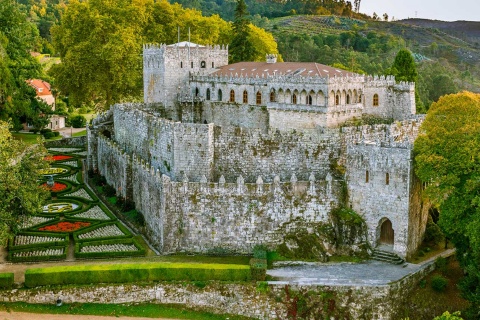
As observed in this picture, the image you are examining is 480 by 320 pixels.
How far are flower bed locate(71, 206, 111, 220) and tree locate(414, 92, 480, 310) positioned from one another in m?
23.2

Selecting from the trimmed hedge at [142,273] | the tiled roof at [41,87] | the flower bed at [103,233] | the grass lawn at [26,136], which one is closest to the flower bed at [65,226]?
the flower bed at [103,233]

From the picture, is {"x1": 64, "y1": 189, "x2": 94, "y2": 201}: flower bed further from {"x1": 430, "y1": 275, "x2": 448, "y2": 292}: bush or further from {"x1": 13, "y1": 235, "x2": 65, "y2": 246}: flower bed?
{"x1": 430, "y1": 275, "x2": 448, "y2": 292}: bush

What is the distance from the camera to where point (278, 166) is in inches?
1791

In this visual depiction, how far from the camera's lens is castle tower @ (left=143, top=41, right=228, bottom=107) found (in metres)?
60.8

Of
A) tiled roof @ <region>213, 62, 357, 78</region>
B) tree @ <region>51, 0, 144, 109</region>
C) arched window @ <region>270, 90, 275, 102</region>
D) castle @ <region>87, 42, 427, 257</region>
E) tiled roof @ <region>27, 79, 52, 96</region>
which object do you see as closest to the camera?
castle @ <region>87, 42, 427, 257</region>

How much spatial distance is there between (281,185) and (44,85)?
215ft

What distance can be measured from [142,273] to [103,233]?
25.9 feet

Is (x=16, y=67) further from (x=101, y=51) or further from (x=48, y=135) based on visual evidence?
(x=48, y=135)

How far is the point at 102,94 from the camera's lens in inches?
3000

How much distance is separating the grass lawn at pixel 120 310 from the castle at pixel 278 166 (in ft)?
18.1

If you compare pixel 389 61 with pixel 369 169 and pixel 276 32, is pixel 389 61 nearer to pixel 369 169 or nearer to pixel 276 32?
pixel 276 32

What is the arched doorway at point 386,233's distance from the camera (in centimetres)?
4194

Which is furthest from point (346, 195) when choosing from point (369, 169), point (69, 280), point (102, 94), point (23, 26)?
point (23, 26)

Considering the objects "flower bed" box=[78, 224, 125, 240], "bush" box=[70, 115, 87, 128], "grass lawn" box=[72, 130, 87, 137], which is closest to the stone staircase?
"flower bed" box=[78, 224, 125, 240]
